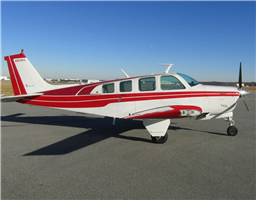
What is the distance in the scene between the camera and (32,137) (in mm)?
6129

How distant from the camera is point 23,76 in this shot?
7062 mm

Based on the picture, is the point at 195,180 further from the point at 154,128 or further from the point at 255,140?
the point at 255,140

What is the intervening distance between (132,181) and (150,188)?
0.40 meters

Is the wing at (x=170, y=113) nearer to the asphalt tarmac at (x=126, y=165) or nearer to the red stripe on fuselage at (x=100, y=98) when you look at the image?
the red stripe on fuselage at (x=100, y=98)

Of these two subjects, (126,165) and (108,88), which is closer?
(126,165)

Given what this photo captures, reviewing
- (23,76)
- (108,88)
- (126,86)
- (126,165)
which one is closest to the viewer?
(126,165)

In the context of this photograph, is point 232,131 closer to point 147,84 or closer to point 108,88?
point 147,84

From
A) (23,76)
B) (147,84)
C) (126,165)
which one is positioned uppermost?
(23,76)

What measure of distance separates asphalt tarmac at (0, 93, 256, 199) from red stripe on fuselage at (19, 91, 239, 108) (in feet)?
3.88

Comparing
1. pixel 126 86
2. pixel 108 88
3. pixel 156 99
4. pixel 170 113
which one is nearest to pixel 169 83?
pixel 156 99

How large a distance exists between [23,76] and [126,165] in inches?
234

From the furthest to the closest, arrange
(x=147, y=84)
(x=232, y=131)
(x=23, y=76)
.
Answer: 1. (x=23, y=76)
2. (x=232, y=131)
3. (x=147, y=84)

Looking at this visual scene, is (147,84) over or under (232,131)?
over

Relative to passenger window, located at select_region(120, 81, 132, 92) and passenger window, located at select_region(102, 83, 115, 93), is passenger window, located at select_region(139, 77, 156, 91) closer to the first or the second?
passenger window, located at select_region(120, 81, 132, 92)
